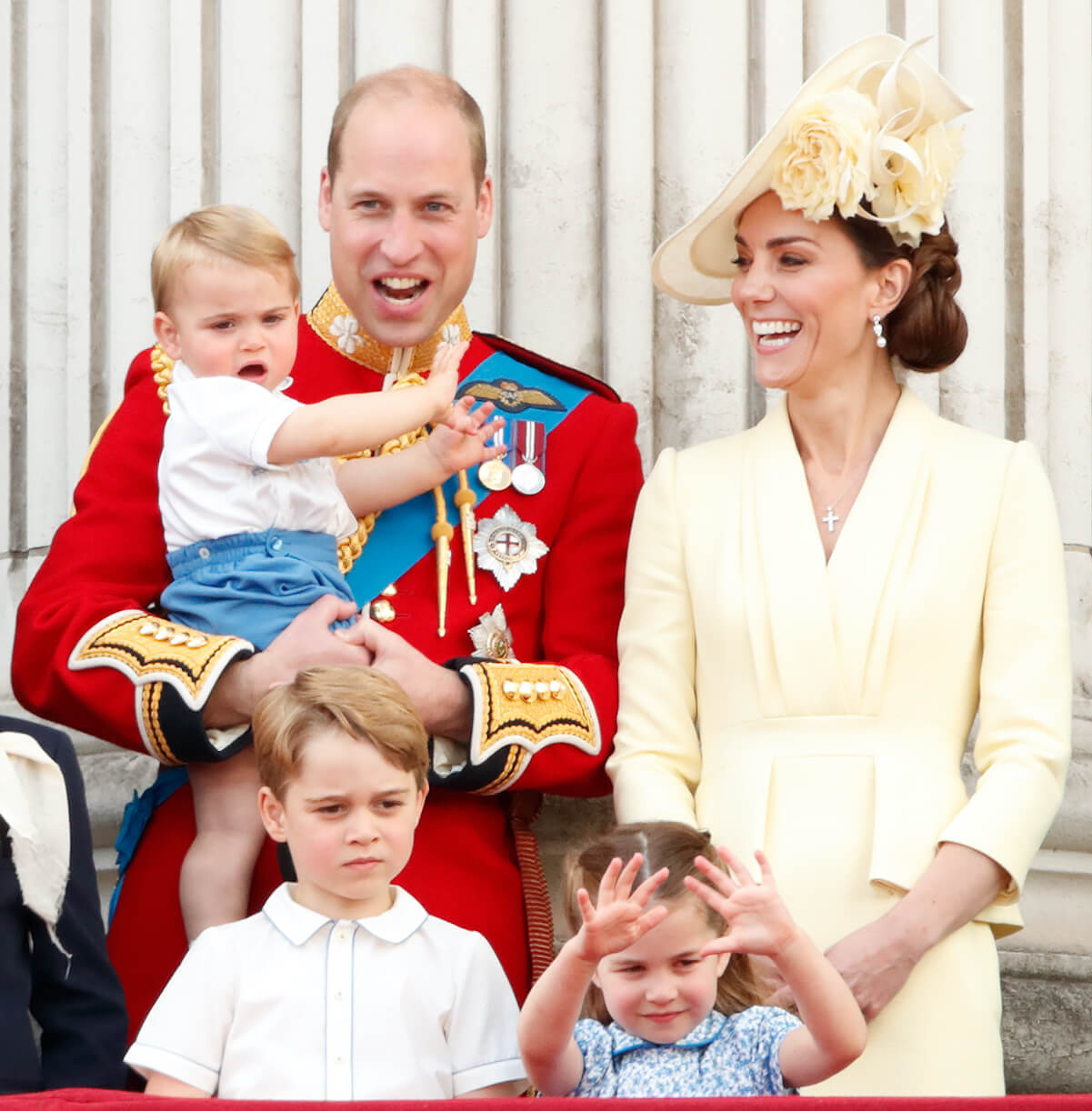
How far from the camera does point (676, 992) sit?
2.84 metres

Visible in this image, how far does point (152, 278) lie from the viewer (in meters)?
3.61

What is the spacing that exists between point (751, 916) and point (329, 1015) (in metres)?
0.55

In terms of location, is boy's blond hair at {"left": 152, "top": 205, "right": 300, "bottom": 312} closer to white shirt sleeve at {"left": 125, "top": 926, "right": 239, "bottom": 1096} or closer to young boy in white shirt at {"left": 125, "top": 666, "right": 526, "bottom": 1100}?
young boy in white shirt at {"left": 125, "top": 666, "right": 526, "bottom": 1100}

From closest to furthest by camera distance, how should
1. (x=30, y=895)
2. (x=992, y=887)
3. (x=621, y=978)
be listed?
(x=621, y=978)
(x=30, y=895)
(x=992, y=887)

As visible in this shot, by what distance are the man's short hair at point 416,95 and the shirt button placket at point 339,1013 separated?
1475mm

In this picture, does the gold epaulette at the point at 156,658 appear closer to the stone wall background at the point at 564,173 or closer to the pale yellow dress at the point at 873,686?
the pale yellow dress at the point at 873,686

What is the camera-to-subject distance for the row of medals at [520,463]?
3.87 m

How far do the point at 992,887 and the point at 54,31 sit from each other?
2.43 meters

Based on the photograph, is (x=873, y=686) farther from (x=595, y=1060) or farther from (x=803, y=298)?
(x=595, y=1060)

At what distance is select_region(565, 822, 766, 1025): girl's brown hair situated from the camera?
9.49 feet

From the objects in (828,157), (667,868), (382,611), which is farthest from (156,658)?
(828,157)

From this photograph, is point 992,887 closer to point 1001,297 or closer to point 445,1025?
point 445,1025

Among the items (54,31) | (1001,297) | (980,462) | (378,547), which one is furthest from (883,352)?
(54,31)

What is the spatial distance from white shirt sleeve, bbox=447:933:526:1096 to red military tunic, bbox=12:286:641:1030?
20.1 inches
